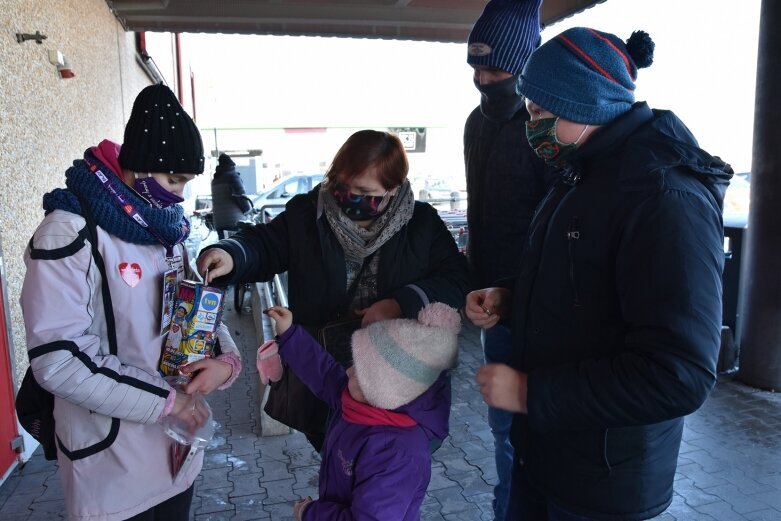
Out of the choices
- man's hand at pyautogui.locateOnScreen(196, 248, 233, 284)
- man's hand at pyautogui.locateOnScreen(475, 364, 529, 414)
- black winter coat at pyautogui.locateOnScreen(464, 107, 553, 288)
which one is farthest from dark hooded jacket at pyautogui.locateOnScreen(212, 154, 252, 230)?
man's hand at pyautogui.locateOnScreen(475, 364, 529, 414)

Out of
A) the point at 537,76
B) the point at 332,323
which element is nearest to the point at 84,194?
the point at 332,323

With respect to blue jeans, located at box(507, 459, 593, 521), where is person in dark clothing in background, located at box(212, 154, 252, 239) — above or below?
above

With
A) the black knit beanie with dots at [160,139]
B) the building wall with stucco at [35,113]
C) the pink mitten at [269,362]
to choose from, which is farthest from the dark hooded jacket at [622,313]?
the building wall with stucco at [35,113]

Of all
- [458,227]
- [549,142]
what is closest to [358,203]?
[549,142]

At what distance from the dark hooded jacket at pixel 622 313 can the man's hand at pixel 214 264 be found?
98cm

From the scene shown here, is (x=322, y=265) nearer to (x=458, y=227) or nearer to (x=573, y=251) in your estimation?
(x=573, y=251)

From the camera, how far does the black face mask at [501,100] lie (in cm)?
217

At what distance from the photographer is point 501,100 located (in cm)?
221

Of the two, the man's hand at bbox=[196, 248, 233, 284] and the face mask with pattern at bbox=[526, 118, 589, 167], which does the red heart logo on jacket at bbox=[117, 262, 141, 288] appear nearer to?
the man's hand at bbox=[196, 248, 233, 284]

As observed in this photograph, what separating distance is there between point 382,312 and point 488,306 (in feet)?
1.21

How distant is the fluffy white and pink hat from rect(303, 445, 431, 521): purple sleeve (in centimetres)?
16

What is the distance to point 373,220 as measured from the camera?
2053 millimetres

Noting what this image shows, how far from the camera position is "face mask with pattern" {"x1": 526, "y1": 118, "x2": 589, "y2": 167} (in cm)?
147

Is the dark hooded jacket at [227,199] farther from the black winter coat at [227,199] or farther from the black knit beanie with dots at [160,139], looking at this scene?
the black knit beanie with dots at [160,139]
